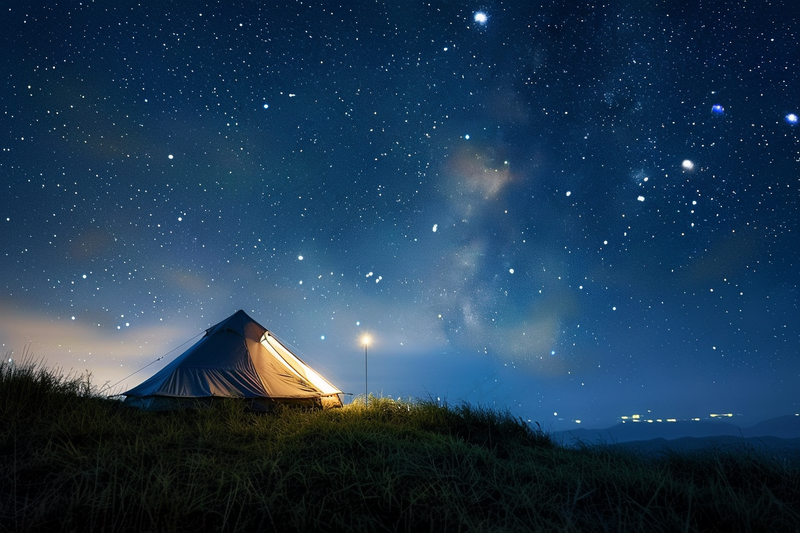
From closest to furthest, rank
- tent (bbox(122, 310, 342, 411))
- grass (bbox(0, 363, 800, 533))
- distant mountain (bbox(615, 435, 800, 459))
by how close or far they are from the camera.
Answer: grass (bbox(0, 363, 800, 533)) < distant mountain (bbox(615, 435, 800, 459)) < tent (bbox(122, 310, 342, 411))

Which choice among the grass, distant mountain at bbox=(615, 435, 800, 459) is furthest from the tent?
distant mountain at bbox=(615, 435, 800, 459)

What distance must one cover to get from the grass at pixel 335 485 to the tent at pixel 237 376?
3000mm

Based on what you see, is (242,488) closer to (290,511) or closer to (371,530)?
(290,511)

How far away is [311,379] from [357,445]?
21.3 ft

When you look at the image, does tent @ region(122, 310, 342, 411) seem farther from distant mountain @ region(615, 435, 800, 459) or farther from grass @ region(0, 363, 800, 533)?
distant mountain @ region(615, 435, 800, 459)

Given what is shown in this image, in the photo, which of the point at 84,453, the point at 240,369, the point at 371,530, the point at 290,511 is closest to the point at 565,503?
the point at 371,530

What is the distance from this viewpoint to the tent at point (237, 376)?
28.5 feet

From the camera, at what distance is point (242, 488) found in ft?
11.1

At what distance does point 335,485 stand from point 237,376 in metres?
6.64

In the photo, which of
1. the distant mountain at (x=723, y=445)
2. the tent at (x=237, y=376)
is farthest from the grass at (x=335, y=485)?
the tent at (x=237, y=376)

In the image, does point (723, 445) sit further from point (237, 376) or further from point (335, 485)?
point (237, 376)

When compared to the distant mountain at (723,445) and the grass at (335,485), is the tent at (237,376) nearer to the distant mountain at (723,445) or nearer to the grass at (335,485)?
the grass at (335,485)

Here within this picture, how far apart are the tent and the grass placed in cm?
300

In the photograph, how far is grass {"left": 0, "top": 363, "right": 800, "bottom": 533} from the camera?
301cm
